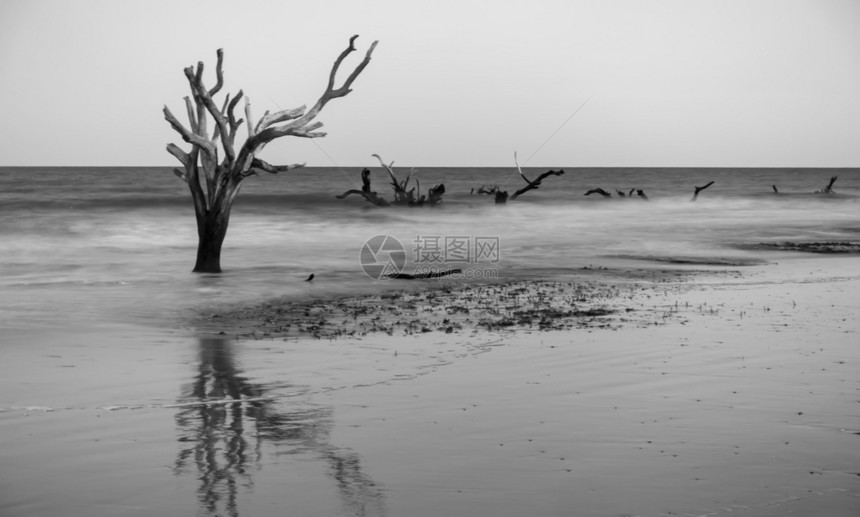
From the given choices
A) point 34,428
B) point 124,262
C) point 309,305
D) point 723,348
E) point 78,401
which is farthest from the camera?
point 124,262

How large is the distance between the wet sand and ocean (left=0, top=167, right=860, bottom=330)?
426cm

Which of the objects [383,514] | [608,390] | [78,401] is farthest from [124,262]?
[383,514]

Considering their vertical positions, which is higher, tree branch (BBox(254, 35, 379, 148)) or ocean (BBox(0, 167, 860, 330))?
tree branch (BBox(254, 35, 379, 148))

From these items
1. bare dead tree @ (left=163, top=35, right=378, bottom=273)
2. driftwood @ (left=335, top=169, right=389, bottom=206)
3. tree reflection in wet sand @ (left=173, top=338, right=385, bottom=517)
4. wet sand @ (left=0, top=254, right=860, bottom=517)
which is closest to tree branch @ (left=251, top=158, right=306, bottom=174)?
bare dead tree @ (left=163, top=35, right=378, bottom=273)

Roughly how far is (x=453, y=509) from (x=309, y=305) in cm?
1019

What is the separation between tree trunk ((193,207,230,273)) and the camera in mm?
19172

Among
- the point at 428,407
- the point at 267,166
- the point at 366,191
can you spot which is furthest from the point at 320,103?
the point at 366,191

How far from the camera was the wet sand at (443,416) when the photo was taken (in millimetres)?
5484

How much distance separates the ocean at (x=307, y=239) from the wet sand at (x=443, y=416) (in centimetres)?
426

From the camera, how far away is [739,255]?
25656 millimetres

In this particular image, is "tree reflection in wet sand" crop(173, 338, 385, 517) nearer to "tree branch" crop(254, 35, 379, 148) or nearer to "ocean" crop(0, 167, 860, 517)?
"ocean" crop(0, 167, 860, 517)

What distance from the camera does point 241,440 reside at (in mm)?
6664

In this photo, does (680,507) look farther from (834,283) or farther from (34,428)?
(834,283)

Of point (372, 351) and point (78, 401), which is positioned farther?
point (372, 351)
